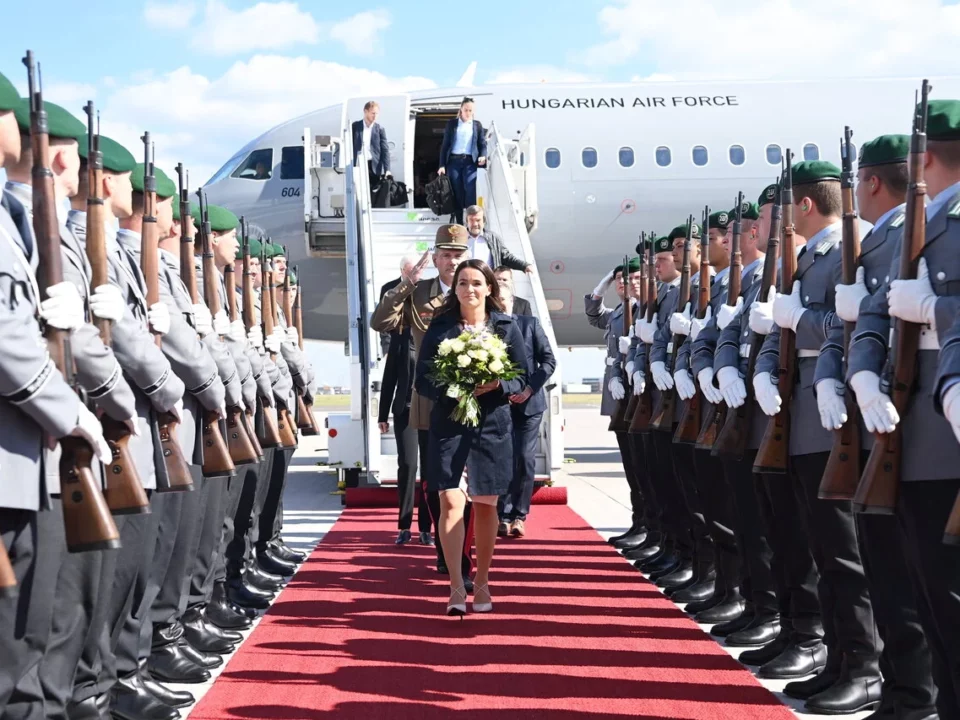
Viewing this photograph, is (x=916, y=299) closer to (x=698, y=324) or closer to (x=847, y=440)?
(x=847, y=440)

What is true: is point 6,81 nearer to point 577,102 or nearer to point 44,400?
point 44,400

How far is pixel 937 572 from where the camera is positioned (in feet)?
9.85

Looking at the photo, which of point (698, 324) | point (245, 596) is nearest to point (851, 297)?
point (698, 324)

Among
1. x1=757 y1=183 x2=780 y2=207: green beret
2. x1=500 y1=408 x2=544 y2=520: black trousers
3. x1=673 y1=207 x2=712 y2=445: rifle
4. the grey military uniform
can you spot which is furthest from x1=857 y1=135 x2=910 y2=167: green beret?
x1=500 y1=408 x2=544 y2=520: black trousers

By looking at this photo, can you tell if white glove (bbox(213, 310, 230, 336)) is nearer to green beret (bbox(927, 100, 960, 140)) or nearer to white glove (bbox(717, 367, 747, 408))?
white glove (bbox(717, 367, 747, 408))

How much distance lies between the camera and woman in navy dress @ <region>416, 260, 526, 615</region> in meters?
5.42

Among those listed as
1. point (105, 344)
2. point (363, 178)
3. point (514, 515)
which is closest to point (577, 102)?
point (363, 178)

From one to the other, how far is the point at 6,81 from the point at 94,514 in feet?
3.37

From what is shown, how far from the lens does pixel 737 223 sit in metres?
5.48

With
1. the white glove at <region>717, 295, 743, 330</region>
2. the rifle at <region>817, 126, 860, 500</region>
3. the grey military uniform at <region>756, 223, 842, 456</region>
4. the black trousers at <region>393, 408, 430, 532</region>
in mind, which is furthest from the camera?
the black trousers at <region>393, 408, 430, 532</region>

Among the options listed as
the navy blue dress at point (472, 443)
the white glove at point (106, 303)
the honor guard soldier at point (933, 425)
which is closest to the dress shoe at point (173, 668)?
the navy blue dress at point (472, 443)

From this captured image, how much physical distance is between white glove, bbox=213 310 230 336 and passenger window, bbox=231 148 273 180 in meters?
9.79

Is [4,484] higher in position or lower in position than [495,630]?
higher

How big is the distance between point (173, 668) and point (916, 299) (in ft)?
9.35
